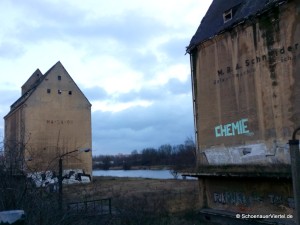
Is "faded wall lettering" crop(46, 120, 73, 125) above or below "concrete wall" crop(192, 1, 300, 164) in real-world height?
above

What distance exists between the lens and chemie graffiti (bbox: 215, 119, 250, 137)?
46.0 feet

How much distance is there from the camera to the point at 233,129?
47.8 ft

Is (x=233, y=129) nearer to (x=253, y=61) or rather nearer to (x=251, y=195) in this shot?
(x=251, y=195)

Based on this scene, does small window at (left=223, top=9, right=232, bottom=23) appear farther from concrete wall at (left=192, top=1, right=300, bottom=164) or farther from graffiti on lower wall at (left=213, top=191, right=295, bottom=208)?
graffiti on lower wall at (left=213, top=191, right=295, bottom=208)

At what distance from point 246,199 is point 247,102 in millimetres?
3683

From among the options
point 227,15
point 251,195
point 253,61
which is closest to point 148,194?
point 251,195

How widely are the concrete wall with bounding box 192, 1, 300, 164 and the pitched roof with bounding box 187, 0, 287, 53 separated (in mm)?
274

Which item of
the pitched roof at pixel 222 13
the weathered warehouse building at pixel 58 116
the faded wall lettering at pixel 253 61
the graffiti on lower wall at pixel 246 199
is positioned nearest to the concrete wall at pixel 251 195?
the graffiti on lower wall at pixel 246 199

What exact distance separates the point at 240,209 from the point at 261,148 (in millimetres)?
2822

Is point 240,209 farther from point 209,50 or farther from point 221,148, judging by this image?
point 209,50

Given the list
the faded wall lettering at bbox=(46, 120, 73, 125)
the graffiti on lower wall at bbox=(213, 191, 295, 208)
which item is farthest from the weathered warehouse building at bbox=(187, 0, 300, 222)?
the faded wall lettering at bbox=(46, 120, 73, 125)

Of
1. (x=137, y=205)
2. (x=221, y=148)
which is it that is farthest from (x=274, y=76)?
(x=137, y=205)

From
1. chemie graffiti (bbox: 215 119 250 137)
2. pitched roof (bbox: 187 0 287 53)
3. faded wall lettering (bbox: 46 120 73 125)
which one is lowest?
chemie graffiti (bbox: 215 119 250 137)

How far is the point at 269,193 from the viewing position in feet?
43.3
